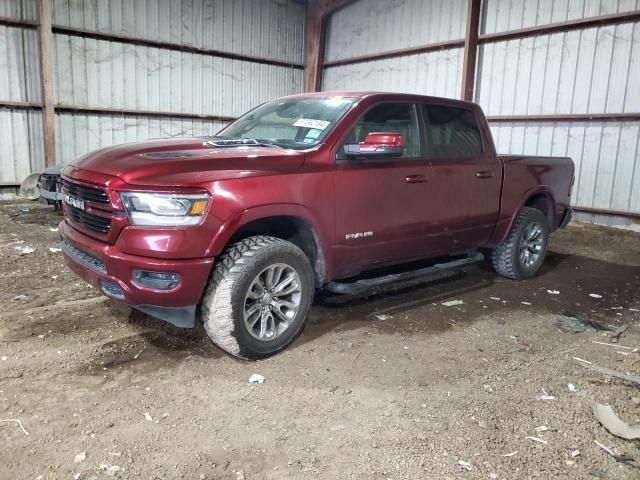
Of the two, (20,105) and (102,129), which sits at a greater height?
(20,105)

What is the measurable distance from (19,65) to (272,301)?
928cm

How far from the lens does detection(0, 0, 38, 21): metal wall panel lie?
9656 mm

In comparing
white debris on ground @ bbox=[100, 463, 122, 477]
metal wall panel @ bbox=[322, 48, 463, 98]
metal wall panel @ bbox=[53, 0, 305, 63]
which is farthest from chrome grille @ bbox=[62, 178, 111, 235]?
metal wall panel @ bbox=[322, 48, 463, 98]

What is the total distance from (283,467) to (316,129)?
2.39m

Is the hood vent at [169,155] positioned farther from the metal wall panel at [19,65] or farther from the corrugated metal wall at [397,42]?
the corrugated metal wall at [397,42]

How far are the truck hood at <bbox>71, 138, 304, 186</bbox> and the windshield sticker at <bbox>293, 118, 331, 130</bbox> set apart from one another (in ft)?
1.21

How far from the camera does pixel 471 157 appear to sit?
189 inches

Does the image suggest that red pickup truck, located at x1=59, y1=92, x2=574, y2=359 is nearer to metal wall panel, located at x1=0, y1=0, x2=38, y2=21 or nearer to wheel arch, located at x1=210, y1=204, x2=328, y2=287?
wheel arch, located at x1=210, y1=204, x2=328, y2=287

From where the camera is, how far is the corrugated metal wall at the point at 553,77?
8.68 m

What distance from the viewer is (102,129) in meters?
11.2

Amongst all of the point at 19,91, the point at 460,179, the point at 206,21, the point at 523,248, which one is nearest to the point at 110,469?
the point at 460,179

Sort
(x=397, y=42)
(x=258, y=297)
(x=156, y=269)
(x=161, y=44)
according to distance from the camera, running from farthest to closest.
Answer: (x=397, y=42)
(x=161, y=44)
(x=258, y=297)
(x=156, y=269)

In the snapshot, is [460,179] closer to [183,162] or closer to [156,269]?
[183,162]

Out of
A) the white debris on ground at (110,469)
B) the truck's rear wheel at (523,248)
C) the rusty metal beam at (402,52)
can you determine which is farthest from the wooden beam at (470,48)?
the white debris on ground at (110,469)
